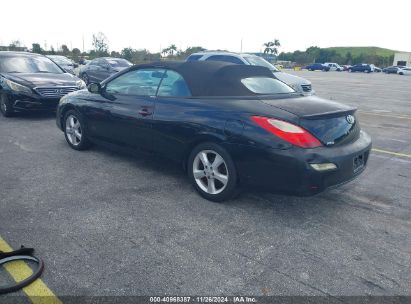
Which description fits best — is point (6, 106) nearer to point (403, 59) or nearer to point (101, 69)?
point (101, 69)

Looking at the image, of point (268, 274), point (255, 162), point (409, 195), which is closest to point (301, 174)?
point (255, 162)

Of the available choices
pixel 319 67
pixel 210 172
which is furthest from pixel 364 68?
pixel 210 172

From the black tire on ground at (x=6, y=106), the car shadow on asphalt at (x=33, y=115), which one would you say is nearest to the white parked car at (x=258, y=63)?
the car shadow on asphalt at (x=33, y=115)

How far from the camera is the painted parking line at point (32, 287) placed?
239 centimetres

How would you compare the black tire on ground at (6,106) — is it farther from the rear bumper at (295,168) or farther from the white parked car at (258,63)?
the rear bumper at (295,168)

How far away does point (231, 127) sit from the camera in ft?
12.0

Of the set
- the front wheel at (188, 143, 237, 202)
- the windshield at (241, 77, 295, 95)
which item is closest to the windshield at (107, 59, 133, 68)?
the windshield at (241, 77, 295, 95)

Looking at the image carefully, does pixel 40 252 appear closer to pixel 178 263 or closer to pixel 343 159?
pixel 178 263

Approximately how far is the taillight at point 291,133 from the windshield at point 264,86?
2.53 ft

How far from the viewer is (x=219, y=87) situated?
407 centimetres

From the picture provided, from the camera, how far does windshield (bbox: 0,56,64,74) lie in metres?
8.95

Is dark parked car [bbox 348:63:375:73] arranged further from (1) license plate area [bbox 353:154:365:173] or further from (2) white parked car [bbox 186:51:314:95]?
(1) license plate area [bbox 353:154:365:173]

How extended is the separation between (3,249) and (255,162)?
2.38m

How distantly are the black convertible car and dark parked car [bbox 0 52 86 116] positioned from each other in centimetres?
367
